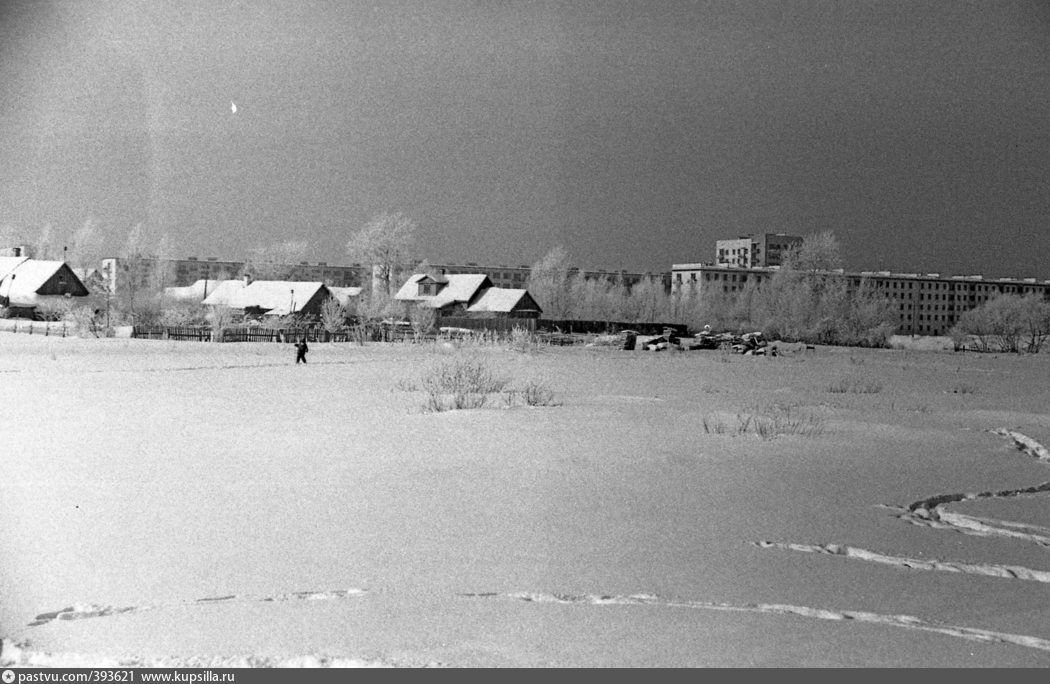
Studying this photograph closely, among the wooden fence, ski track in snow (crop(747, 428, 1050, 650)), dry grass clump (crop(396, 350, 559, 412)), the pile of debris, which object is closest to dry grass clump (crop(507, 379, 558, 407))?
dry grass clump (crop(396, 350, 559, 412))

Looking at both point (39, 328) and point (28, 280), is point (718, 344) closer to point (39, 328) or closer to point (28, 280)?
point (39, 328)

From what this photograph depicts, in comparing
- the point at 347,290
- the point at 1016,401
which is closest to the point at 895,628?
the point at 1016,401

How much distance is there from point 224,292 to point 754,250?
1962 inches

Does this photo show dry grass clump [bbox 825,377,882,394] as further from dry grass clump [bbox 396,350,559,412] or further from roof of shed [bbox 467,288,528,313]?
roof of shed [bbox 467,288,528,313]

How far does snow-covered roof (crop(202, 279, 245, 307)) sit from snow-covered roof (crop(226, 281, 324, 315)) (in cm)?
45

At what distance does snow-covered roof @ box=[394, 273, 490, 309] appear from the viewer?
5991 cm

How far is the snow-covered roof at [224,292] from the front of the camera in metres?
57.8

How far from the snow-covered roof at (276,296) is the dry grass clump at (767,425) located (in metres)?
42.5

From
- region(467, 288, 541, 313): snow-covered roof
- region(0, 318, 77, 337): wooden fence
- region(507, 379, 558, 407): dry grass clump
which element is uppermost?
region(467, 288, 541, 313): snow-covered roof

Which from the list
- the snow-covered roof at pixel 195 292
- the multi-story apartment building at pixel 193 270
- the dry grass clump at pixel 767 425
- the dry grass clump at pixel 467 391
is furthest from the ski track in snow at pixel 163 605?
the snow-covered roof at pixel 195 292

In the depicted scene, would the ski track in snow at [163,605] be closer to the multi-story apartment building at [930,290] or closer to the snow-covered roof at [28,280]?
the snow-covered roof at [28,280]

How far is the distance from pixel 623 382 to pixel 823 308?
37.5 metres

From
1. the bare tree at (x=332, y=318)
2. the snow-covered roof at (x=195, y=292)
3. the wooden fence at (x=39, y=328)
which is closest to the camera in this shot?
the wooden fence at (x=39, y=328)

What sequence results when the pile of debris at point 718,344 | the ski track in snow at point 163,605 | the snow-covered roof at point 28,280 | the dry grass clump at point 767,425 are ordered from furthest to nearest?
the snow-covered roof at point 28,280 < the pile of debris at point 718,344 < the dry grass clump at point 767,425 < the ski track in snow at point 163,605
